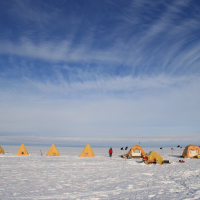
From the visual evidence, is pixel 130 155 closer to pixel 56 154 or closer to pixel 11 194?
pixel 56 154

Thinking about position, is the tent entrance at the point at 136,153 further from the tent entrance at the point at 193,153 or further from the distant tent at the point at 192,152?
the tent entrance at the point at 193,153

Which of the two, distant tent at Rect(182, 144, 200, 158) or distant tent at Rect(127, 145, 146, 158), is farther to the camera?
distant tent at Rect(127, 145, 146, 158)

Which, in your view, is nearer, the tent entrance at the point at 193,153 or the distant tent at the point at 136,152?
the tent entrance at the point at 193,153

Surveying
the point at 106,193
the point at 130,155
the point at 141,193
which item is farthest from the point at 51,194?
the point at 130,155

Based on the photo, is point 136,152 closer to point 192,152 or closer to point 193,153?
point 192,152

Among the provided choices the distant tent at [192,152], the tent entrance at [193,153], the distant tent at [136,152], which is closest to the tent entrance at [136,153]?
the distant tent at [136,152]

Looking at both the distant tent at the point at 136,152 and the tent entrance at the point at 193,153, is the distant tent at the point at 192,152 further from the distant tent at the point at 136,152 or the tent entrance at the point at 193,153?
the distant tent at the point at 136,152

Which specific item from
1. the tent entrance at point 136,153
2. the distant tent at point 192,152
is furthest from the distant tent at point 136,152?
the distant tent at point 192,152

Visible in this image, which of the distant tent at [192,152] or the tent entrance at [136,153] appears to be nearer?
the distant tent at [192,152]

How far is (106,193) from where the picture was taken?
25.1 ft

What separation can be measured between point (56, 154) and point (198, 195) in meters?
26.5

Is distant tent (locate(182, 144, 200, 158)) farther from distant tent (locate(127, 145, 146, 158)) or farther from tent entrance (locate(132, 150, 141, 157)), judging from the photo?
tent entrance (locate(132, 150, 141, 157))

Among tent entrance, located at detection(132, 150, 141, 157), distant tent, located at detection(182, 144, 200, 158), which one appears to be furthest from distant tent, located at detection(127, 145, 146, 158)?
distant tent, located at detection(182, 144, 200, 158)

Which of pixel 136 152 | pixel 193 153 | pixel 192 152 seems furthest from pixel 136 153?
pixel 193 153
